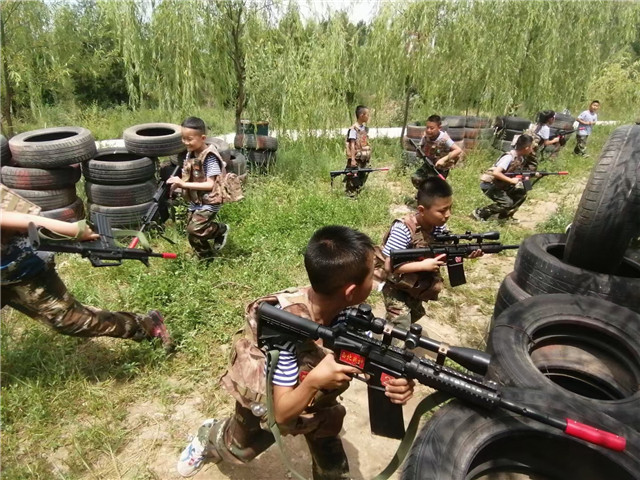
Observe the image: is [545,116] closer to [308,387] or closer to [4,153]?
[308,387]

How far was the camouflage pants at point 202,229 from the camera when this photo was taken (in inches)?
181

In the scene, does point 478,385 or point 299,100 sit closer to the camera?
point 478,385

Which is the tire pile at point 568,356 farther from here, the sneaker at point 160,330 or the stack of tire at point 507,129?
the stack of tire at point 507,129

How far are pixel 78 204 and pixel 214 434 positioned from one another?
4631 millimetres

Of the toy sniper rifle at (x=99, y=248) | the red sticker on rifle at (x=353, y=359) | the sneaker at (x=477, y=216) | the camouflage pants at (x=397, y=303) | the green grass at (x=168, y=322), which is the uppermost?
the red sticker on rifle at (x=353, y=359)

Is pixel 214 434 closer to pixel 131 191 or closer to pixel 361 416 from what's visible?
Answer: pixel 361 416

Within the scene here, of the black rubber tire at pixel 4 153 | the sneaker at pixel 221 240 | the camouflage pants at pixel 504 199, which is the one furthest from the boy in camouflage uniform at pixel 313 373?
the camouflage pants at pixel 504 199

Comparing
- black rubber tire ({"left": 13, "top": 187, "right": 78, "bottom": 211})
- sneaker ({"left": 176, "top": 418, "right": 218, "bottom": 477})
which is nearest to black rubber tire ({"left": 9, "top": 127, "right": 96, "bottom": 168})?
black rubber tire ({"left": 13, "top": 187, "right": 78, "bottom": 211})

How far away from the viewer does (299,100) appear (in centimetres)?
820

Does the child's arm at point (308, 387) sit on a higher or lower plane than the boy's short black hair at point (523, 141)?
lower

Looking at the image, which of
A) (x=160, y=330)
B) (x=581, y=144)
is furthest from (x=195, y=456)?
(x=581, y=144)

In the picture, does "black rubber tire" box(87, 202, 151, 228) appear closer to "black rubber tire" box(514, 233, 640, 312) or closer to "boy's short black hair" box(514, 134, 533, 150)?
"black rubber tire" box(514, 233, 640, 312)

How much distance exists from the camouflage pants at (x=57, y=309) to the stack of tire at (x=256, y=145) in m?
5.17

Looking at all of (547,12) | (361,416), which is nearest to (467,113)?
(547,12)
